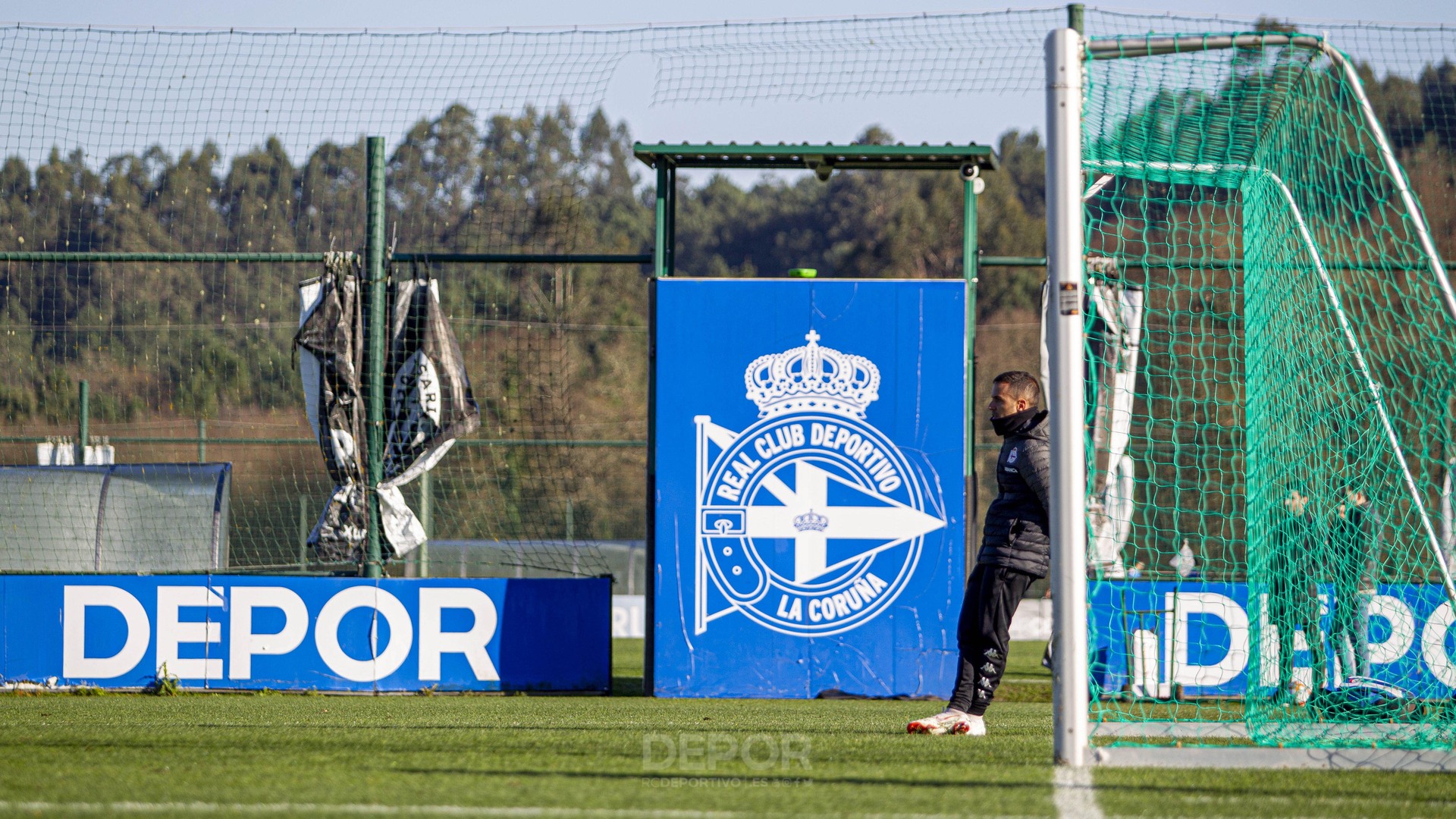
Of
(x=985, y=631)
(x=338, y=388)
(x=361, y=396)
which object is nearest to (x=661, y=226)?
(x=361, y=396)

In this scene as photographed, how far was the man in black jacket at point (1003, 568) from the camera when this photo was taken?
5.92 m

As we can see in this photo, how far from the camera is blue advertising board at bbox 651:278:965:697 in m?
8.10

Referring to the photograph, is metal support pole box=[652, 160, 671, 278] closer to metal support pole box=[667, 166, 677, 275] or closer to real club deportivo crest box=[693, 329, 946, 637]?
metal support pole box=[667, 166, 677, 275]

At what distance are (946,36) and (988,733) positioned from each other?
430 centimetres

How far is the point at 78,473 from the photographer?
28.5 feet

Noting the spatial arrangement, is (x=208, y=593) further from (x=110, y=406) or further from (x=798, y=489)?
(x=798, y=489)

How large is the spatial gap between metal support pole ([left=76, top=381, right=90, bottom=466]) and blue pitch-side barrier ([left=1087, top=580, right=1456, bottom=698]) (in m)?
7.06

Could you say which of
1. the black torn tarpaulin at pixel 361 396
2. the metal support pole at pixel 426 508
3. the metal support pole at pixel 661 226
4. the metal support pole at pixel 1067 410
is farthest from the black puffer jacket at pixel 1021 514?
the metal support pole at pixel 426 508

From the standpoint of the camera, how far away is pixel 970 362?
8234 millimetres

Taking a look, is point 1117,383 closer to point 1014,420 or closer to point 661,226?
point 1014,420

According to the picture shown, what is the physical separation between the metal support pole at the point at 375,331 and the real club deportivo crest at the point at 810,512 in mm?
2081

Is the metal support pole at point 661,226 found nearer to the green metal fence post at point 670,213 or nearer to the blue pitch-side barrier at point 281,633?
the green metal fence post at point 670,213

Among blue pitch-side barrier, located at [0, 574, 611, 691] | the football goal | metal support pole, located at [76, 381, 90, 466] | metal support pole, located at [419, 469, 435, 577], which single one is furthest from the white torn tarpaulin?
metal support pole, located at [76, 381, 90, 466]

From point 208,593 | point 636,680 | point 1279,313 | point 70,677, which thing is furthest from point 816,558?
point 70,677
